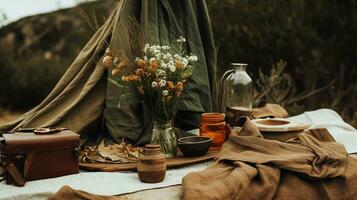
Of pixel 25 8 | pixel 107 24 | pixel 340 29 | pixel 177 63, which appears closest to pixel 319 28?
pixel 340 29

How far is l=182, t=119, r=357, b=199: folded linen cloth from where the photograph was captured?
205 centimetres

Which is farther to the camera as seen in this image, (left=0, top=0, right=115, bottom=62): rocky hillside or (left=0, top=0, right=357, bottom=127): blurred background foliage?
(left=0, top=0, right=115, bottom=62): rocky hillside

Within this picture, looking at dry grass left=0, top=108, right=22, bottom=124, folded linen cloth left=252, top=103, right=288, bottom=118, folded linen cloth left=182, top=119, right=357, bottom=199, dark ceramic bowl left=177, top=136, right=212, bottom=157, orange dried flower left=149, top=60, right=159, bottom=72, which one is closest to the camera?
folded linen cloth left=182, top=119, right=357, bottom=199

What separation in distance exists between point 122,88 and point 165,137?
40 centimetres

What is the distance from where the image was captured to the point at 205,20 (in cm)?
319

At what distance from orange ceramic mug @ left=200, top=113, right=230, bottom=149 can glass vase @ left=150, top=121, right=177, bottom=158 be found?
198 mm

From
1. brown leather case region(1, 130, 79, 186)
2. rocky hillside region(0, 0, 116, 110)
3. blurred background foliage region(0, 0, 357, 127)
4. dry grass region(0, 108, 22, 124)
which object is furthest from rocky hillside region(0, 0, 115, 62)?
brown leather case region(1, 130, 79, 186)

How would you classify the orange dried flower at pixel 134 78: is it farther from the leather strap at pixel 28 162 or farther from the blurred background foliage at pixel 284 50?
the blurred background foliage at pixel 284 50

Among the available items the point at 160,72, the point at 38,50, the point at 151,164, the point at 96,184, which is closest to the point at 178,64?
the point at 160,72

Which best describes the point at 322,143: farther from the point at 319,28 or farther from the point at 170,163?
the point at 319,28

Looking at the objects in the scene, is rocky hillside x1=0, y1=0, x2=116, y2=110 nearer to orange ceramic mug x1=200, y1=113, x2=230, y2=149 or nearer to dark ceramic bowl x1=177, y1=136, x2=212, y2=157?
orange ceramic mug x1=200, y1=113, x2=230, y2=149

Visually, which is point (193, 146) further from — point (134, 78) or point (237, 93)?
point (237, 93)

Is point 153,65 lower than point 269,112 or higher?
higher

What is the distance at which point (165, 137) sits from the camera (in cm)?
251
